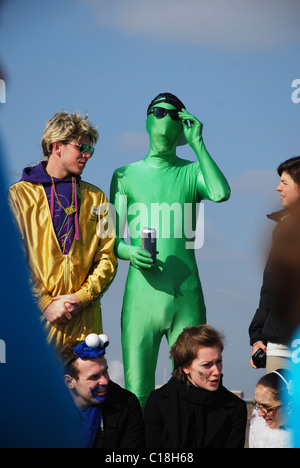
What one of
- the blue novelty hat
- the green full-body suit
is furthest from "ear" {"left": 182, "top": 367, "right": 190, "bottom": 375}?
the green full-body suit

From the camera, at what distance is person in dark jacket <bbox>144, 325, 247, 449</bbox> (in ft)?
15.6

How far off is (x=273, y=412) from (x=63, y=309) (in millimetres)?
1369

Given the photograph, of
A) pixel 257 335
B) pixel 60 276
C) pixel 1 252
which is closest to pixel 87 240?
pixel 60 276

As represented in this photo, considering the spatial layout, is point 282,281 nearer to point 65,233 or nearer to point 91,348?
point 91,348

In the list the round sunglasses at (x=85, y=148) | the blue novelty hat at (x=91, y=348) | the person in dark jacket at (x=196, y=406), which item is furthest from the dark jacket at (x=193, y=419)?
the round sunglasses at (x=85, y=148)

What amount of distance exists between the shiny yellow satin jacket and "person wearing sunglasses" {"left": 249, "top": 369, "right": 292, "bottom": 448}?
1.20m

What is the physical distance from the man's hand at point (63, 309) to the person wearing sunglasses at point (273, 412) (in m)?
1.21

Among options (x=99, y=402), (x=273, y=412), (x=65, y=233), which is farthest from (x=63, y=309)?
(x=273, y=412)

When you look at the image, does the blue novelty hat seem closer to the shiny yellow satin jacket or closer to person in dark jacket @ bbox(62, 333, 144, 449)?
person in dark jacket @ bbox(62, 333, 144, 449)

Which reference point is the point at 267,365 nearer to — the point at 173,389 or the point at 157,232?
the point at 173,389

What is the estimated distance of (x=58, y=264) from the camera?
5531 millimetres

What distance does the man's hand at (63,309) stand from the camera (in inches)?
214

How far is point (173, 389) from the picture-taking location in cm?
488
